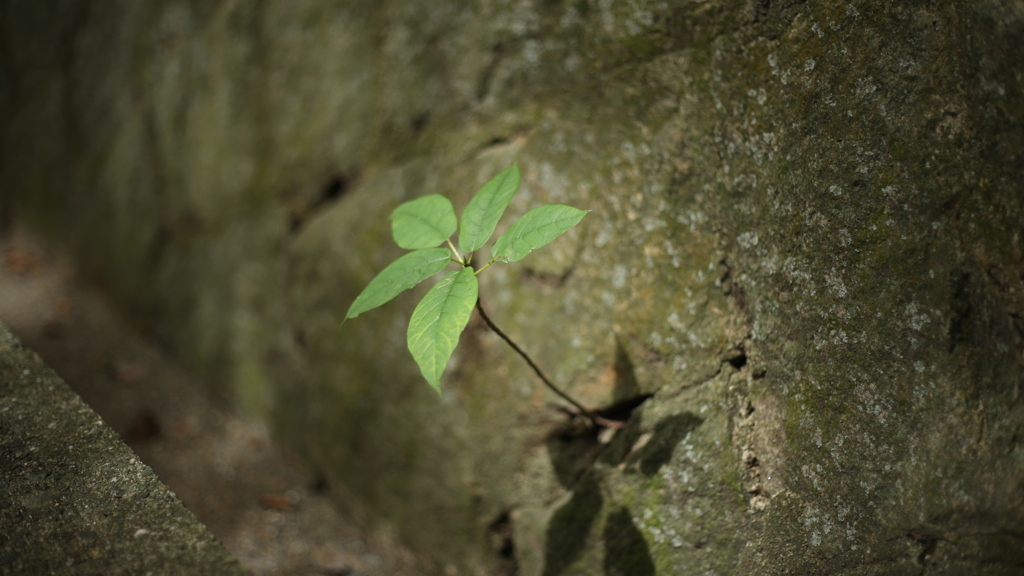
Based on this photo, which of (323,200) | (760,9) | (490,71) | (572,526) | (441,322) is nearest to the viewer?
(441,322)

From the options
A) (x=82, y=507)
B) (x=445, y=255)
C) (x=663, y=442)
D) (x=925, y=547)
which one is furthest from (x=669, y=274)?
(x=82, y=507)

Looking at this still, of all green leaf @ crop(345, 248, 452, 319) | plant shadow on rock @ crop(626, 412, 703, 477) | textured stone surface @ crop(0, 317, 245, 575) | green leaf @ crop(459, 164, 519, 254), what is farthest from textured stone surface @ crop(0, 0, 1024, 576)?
textured stone surface @ crop(0, 317, 245, 575)

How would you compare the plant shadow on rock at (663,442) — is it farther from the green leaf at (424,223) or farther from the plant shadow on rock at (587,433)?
the green leaf at (424,223)

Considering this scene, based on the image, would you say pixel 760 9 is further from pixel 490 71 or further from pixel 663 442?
pixel 663 442

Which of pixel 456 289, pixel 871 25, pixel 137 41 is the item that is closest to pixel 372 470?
pixel 456 289

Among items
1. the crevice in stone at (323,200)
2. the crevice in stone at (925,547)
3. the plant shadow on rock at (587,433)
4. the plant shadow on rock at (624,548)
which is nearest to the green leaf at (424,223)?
the plant shadow on rock at (587,433)
